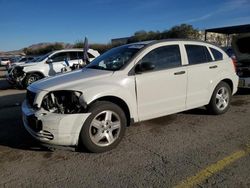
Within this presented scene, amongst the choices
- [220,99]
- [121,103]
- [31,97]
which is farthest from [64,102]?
[220,99]

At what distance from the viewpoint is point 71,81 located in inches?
171

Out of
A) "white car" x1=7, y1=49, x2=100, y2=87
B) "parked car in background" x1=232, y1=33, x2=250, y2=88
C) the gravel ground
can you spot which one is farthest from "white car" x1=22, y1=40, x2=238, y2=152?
"white car" x1=7, y1=49, x2=100, y2=87

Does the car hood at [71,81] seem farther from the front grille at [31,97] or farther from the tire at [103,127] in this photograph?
the tire at [103,127]

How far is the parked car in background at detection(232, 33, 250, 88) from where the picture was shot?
7.68 metres

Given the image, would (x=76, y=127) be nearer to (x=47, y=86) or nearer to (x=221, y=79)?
(x=47, y=86)

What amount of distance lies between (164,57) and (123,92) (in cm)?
120

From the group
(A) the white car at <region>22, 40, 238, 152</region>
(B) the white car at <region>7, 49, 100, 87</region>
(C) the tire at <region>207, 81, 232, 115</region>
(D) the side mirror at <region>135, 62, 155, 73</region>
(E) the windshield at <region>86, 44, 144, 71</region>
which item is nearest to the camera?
(A) the white car at <region>22, 40, 238, 152</region>

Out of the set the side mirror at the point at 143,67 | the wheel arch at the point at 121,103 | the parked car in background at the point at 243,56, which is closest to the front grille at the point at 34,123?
the wheel arch at the point at 121,103

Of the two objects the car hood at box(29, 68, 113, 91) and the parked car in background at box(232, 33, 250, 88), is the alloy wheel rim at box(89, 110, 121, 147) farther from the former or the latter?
the parked car in background at box(232, 33, 250, 88)

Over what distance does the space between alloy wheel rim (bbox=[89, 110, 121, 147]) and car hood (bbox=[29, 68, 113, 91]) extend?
22.2 inches

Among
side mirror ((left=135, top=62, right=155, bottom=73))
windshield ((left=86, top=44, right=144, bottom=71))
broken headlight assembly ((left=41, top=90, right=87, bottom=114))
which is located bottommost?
broken headlight assembly ((left=41, top=90, right=87, bottom=114))

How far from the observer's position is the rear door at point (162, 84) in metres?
4.75

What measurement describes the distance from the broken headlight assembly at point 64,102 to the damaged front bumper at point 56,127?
0.09 meters

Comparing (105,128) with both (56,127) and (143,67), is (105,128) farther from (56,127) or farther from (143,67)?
(143,67)
